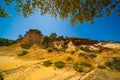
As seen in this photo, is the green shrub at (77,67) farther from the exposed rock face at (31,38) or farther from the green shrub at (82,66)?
the exposed rock face at (31,38)

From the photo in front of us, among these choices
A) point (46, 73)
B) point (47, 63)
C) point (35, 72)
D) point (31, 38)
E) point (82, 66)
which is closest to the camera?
point (46, 73)

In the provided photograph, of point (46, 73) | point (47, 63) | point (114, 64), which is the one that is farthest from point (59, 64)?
point (114, 64)

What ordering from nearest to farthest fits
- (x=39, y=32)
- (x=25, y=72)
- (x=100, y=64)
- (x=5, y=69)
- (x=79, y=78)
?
(x=79, y=78), (x=25, y=72), (x=5, y=69), (x=100, y=64), (x=39, y=32)

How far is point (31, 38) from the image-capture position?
3152 centimetres

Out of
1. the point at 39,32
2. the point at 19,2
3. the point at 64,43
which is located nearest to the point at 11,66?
the point at 19,2

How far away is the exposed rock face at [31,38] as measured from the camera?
3116 cm

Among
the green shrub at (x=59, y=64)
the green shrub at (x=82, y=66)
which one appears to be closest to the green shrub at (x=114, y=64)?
the green shrub at (x=82, y=66)

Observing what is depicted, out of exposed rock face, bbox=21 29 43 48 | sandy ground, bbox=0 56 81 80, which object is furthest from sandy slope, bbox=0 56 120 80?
exposed rock face, bbox=21 29 43 48

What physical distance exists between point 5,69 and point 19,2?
5501mm

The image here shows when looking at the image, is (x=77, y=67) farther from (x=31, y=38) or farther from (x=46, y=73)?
(x=31, y=38)

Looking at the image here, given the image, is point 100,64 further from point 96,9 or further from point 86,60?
point 96,9

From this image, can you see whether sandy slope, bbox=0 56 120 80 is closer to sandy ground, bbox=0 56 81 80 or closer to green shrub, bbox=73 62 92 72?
sandy ground, bbox=0 56 81 80

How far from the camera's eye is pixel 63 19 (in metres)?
17.9

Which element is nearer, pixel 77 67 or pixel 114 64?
pixel 77 67
